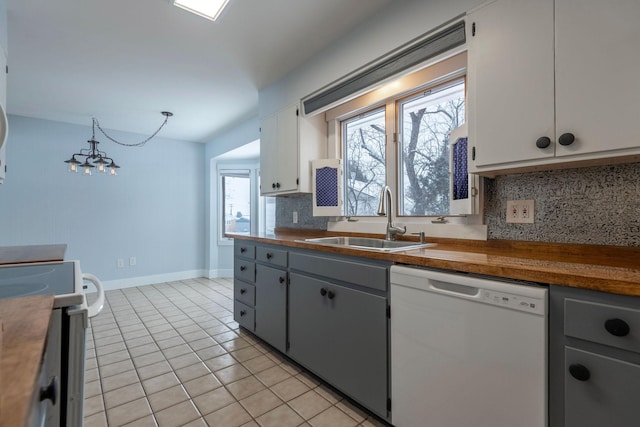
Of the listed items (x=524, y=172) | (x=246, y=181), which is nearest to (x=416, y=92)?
(x=524, y=172)

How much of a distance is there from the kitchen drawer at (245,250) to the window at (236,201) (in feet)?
8.30

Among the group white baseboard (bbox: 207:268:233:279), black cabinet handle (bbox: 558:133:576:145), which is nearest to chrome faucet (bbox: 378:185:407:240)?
black cabinet handle (bbox: 558:133:576:145)

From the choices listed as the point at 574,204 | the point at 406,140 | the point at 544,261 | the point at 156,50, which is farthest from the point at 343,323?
the point at 156,50

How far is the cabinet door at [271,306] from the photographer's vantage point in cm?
217

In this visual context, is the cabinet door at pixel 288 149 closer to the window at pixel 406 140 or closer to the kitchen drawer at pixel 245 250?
the window at pixel 406 140

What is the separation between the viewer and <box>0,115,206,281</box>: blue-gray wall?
12.5ft

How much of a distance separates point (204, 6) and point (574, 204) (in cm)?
229

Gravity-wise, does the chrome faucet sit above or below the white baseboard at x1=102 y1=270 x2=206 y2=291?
above

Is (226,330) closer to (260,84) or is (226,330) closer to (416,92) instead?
(260,84)

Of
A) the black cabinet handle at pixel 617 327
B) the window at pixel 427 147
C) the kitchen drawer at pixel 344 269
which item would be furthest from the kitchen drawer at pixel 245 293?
the black cabinet handle at pixel 617 327

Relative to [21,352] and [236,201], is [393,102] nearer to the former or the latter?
[21,352]

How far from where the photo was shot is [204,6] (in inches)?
72.8

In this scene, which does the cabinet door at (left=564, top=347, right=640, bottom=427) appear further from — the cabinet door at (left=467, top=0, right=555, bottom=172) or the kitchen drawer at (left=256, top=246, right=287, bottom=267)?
the kitchen drawer at (left=256, top=246, right=287, bottom=267)

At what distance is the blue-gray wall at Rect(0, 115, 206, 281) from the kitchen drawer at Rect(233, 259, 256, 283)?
2708 millimetres
